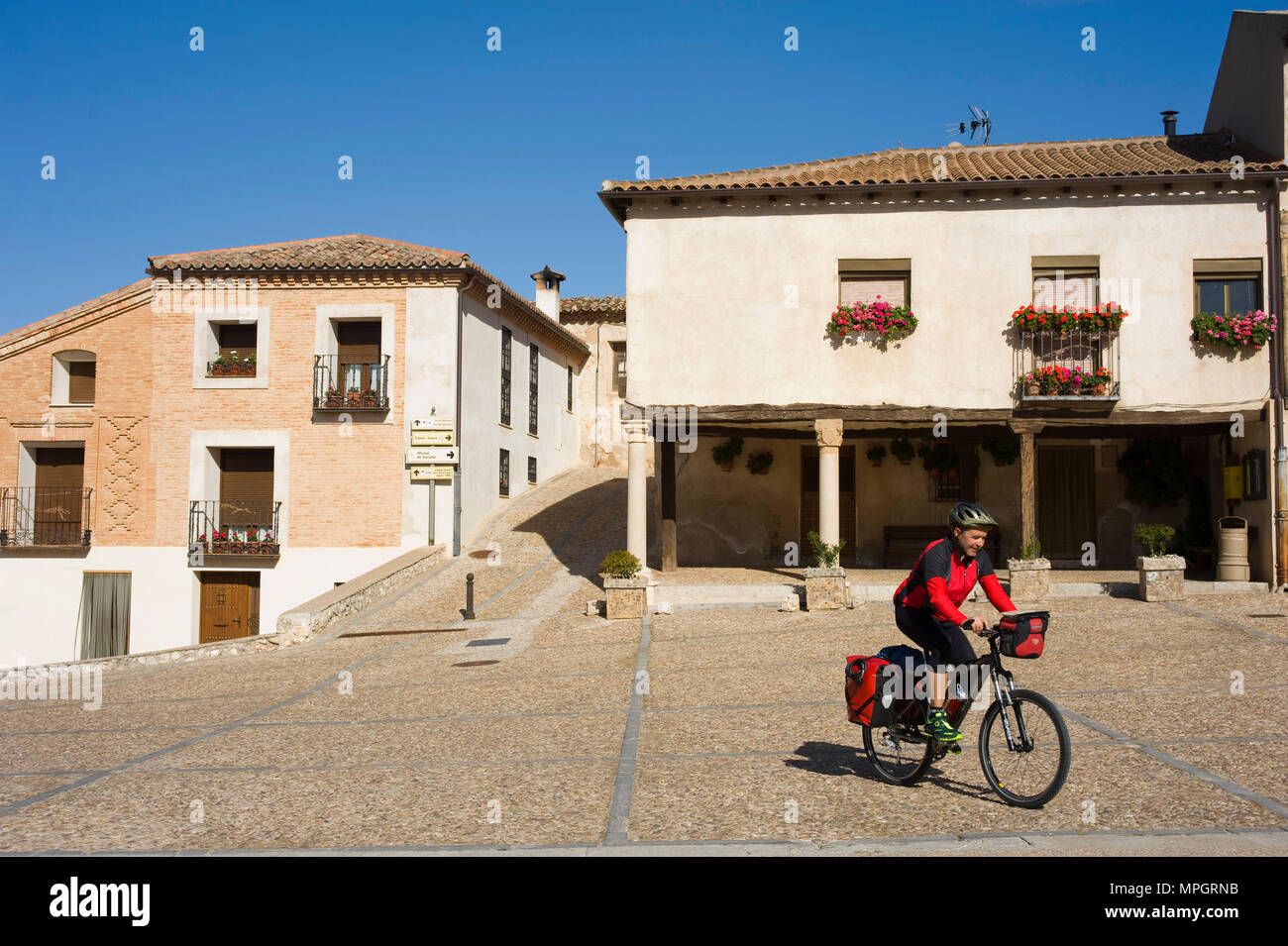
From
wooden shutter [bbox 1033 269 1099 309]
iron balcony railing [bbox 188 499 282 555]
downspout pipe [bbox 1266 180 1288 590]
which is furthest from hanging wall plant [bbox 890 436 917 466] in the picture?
iron balcony railing [bbox 188 499 282 555]

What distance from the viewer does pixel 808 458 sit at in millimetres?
20797

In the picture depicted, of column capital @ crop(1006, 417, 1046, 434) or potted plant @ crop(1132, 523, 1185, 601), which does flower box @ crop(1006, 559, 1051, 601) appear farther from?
column capital @ crop(1006, 417, 1046, 434)

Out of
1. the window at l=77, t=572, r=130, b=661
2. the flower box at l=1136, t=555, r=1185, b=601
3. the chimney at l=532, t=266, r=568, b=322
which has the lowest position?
the window at l=77, t=572, r=130, b=661

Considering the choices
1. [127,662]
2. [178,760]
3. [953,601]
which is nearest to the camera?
[953,601]

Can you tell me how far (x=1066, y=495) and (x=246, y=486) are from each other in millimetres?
18229

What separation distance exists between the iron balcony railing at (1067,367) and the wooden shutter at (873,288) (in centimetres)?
222

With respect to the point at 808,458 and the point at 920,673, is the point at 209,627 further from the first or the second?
the point at 920,673

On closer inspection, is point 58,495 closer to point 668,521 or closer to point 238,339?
point 238,339

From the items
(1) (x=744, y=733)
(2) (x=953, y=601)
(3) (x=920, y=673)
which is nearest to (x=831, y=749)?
(1) (x=744, y=733)

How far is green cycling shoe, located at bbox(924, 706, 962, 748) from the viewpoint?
18.3 feet

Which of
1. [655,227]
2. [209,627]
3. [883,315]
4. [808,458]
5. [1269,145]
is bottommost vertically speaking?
[209,627]

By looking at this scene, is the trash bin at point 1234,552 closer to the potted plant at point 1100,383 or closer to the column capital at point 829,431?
the potted plant at point 1100,383

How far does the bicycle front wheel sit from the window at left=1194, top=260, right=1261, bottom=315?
44.8 feet
